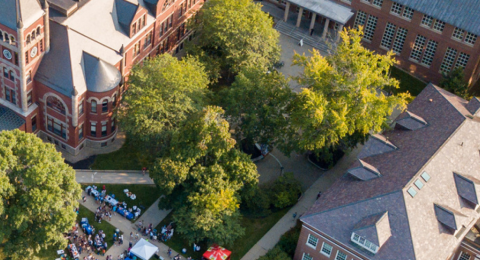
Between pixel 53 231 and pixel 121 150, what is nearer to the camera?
pixel 53 231

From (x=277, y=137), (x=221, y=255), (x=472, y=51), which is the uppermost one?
Result: (x=472, y=51)

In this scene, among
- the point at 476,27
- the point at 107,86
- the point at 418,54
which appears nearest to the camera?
the point at 107,86

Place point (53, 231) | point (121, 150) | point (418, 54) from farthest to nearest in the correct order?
point (418, 54) < point (121, 150) < point (53, 231)

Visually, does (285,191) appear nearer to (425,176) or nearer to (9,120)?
(425,176)

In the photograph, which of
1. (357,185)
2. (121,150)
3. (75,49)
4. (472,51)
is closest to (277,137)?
(357,185)

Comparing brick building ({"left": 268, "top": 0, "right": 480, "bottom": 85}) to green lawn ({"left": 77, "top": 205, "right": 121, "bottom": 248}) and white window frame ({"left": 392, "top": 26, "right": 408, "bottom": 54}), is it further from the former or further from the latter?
green lawn ({"left": 77, "top": 205, "right": 121, "bottom": 248})

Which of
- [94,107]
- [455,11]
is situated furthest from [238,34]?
[455,11]

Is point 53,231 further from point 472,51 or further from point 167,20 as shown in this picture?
point 472,51
